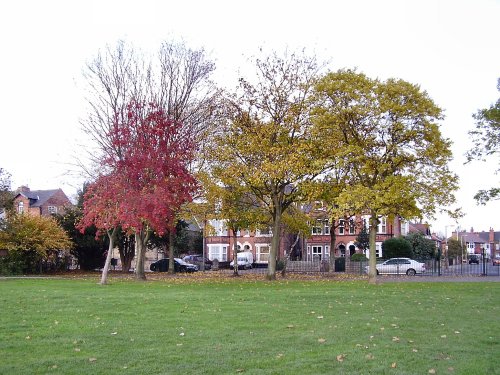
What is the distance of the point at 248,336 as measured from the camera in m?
10.6

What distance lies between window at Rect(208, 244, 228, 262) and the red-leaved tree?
4951cm

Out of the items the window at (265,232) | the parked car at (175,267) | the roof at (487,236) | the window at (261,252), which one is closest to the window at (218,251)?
the window at (261,252)

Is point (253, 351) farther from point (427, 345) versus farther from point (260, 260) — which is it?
point (260, 260)

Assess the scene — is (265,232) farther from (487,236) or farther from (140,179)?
(487,236)

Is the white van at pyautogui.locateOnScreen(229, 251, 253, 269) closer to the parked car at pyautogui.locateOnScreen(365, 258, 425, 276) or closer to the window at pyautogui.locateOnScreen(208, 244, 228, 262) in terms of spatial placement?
the window at pyautogui.locateOnScreen(208, 244, 228, 262)

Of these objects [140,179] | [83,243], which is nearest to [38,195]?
[83,243]

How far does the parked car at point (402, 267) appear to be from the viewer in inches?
1695

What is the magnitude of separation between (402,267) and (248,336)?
116 ft

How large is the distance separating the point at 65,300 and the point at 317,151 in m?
16.4

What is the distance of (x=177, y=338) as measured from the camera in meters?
10.3

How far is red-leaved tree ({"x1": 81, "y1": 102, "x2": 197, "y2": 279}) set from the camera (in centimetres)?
2533

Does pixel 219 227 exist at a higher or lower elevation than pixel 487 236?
lower

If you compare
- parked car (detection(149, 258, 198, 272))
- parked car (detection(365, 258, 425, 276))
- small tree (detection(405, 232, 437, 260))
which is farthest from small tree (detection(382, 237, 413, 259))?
parked car (detection(149, 258, 198, 272))

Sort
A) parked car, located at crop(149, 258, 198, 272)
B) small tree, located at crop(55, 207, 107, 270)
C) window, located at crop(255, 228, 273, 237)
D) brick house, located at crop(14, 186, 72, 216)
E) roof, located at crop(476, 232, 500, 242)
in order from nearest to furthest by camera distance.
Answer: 1. small tree, located at crop(55, 207, 107, 270)
2. window, located at crop(255, 228, 273, 237)
3. parked car, located at crop(149, 258, 198, 272)
4. brick house, located at crop(14, 186, 72, 216)
5. roof, located at crop(476, 232, 500, 242)
